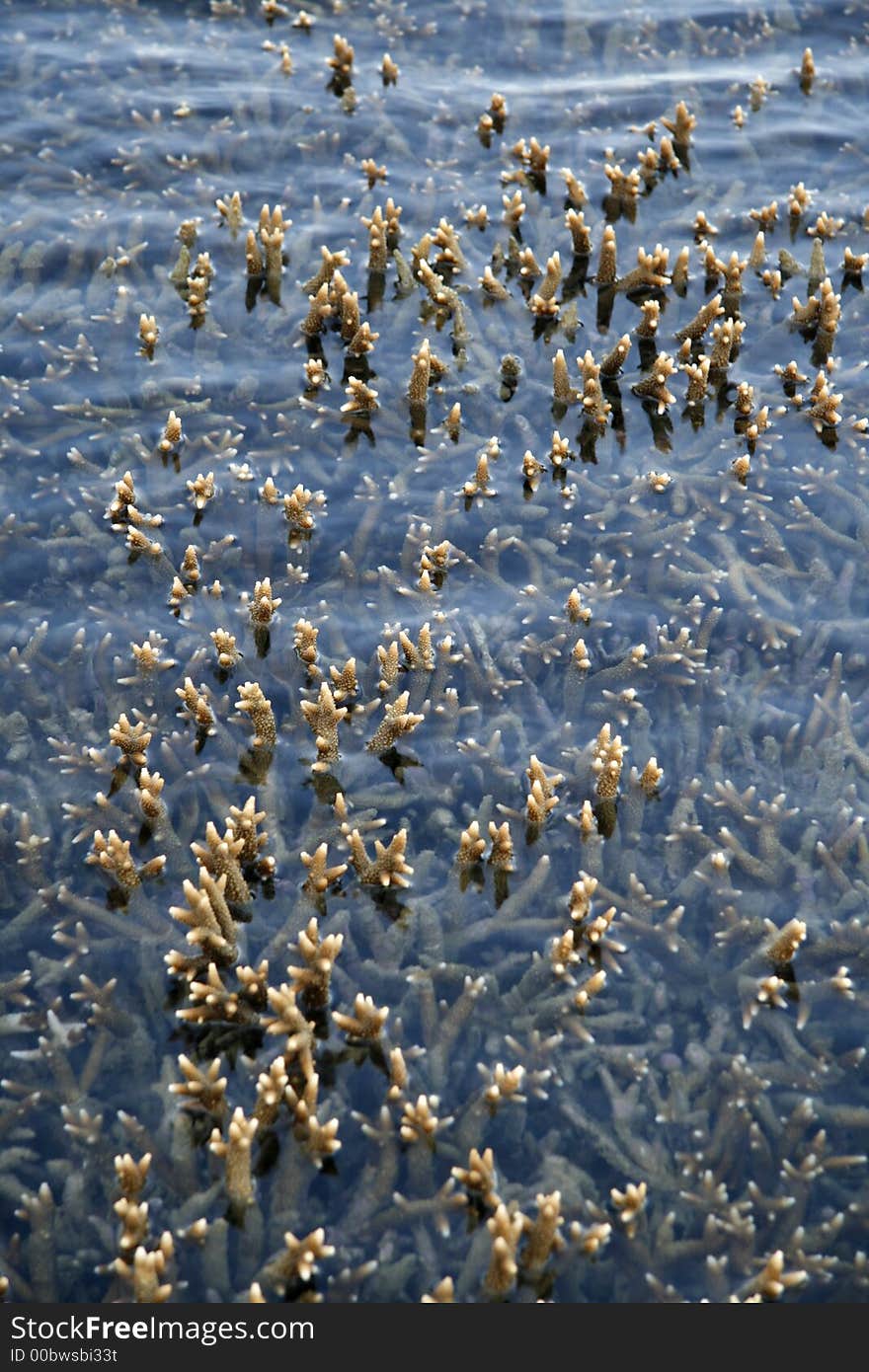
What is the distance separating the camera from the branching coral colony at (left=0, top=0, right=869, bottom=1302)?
6.07 metres

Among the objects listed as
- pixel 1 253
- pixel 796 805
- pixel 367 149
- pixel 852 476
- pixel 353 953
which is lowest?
pixel 353 953

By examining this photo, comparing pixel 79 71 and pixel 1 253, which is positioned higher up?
pixel 79 71

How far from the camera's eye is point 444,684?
826 cm

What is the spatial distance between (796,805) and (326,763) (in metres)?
3.05

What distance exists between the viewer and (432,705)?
26.7 ft

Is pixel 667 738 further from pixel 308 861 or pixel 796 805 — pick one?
pixel 308 861

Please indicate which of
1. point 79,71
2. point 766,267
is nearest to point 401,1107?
point 766,267

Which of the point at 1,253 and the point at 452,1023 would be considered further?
the point at 1,253

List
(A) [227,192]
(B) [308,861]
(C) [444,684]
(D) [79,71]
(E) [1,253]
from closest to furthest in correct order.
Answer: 1. (B) [308,861]
2. (C) [444,684]
3. (E) [1,253]
4. (A) [227,192]
5. (D) [79,71]

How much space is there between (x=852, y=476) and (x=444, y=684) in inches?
156

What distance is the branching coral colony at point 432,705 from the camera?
19.9ft

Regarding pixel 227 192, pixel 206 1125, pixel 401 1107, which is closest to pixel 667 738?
pixel 401 1107

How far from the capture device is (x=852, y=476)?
380 inches

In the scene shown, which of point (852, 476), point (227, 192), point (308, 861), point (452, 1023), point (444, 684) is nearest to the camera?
point (452, 1023)
